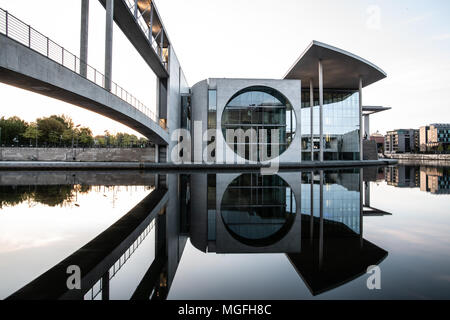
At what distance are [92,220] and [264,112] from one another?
25928 mm

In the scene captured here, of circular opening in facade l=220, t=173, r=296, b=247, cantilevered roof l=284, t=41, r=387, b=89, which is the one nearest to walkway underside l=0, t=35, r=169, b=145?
circular opening in facade l=220, t=173, r=296, b=247

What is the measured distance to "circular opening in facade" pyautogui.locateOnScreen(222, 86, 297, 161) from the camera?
28906 millimetres

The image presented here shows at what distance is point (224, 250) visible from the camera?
13.5ft

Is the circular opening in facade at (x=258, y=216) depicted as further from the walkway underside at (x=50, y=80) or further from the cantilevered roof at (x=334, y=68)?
the cantilevered roof at (x=334, y=68)

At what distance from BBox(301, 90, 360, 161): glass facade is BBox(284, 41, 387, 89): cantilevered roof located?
81.5 inches

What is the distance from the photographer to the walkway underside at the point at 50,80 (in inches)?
305

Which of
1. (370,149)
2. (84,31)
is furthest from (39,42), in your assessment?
(370,149)

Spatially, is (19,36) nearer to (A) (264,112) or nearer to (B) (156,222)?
(B) (156,222)

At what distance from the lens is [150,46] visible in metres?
20.5

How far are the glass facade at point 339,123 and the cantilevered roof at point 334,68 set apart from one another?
6.79 ft

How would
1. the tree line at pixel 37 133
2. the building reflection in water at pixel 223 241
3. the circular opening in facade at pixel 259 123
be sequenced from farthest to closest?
the tree line at pixel 37 133, the circular opening in facade at pixel 259 123, the building reflection in water at pixel 223 241

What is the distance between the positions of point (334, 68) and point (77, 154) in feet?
130

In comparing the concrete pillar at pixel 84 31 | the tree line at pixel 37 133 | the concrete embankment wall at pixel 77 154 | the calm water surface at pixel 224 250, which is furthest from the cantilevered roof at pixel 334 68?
the tree line at pixel 37 133

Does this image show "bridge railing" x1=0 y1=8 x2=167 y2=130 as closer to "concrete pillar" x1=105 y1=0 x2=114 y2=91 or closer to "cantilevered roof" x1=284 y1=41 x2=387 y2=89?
"concrete pillar" x1=105 y1=0 x2=114 y2=91
